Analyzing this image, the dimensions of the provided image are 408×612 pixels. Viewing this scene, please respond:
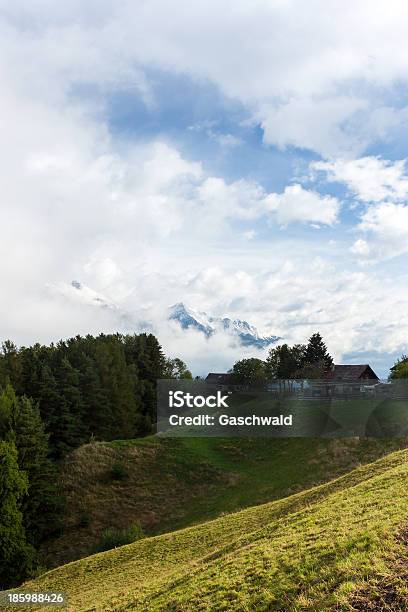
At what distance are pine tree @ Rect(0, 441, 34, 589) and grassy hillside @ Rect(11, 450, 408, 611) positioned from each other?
1367 cm

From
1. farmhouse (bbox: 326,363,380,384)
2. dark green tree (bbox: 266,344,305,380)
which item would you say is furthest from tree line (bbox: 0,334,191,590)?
farmhouse (bbox: 326,363,380,384)

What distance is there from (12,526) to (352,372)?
A: 76494 millimetres

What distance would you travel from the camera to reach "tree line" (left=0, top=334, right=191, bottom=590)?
4441 cm

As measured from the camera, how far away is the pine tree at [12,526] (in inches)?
1670

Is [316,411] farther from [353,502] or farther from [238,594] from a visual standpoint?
[238,594]

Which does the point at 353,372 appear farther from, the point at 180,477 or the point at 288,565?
the point at 288,565

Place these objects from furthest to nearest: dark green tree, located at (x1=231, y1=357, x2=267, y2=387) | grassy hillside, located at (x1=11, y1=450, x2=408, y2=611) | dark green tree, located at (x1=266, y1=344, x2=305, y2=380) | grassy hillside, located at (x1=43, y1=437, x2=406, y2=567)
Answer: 1. dark green tree, located at (x1=266, y1=344, x2=305, y2=380)
2. dark green tree, located at (x1=231, y1=357, x2=267, y2=387)
3. grassy hillside, located at (x1=43, y1=437, x2=406, y2=567)
4. grassy hillside, located at (x1=11, y1=450, x2=408, y2=611)

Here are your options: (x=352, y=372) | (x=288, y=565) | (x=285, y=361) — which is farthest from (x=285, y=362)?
(x=288, y=565)

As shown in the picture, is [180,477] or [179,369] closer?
[180,477]

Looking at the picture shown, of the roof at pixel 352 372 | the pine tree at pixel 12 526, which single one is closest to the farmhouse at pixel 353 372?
the roof at pixel 352 372

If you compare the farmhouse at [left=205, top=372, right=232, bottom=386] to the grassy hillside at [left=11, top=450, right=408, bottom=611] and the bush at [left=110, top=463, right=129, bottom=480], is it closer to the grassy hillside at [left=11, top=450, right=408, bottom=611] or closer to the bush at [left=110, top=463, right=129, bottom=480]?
the bush at [left=110, top=463, right=129, bottom=480]

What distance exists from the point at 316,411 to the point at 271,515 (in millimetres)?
33921

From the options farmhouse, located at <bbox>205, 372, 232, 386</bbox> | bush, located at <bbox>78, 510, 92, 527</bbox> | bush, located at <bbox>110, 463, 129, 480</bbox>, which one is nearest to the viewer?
bush, located at <bbox>78, 510, 92, 527</bbox>

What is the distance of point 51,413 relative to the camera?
67062 millimetres
